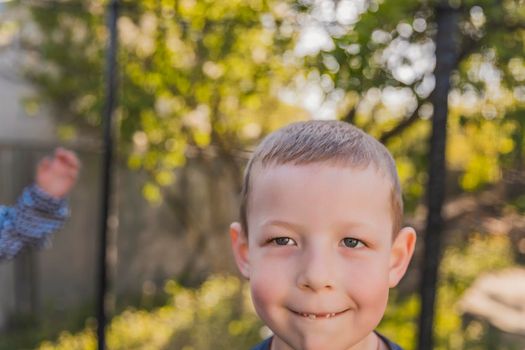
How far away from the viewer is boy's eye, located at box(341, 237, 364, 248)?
130 centimetres

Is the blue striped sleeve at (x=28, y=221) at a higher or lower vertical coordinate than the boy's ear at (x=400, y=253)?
lower

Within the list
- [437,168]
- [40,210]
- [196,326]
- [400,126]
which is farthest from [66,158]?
[196,326]

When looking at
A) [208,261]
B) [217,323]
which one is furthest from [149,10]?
[208,261]

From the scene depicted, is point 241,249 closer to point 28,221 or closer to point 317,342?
point 317,342

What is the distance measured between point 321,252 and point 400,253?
9.6 inches

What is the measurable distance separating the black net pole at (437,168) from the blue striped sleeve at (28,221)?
1249mm

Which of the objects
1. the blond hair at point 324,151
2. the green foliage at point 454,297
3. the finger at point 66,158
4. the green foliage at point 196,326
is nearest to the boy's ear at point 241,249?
the blond hair at point 324,151

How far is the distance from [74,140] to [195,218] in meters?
1.15

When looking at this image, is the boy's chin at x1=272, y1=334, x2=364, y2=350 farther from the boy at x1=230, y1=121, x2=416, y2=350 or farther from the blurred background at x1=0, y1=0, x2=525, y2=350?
the blurred background at x1=0, y1=0, x2=525, y2=350

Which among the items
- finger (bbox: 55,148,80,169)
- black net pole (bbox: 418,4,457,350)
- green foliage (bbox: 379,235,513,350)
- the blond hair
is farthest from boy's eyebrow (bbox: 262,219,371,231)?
green foliage (bbox: 379,235,513,350)

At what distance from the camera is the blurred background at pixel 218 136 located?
2.90 meters

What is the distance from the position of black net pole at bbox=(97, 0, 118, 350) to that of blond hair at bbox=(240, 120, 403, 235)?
1.56m

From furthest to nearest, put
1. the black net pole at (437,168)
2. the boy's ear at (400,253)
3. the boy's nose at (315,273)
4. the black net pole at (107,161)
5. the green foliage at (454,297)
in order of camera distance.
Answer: the green foliage at (454,297) → the black net pole at (107,161) → the black net pole at (437,168) → the boy's ear at (400,253) → the boy's nose at (315,273)

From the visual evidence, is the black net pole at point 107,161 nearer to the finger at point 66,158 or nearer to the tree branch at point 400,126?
the finger at point 66,158
